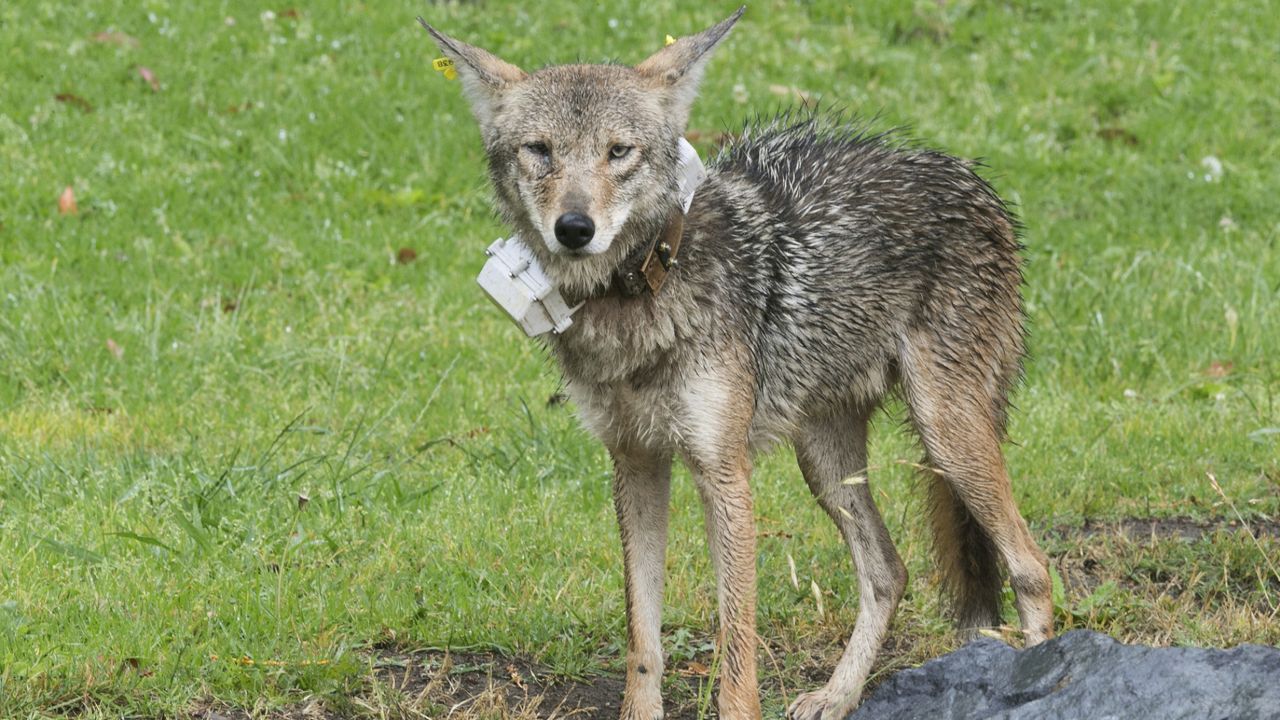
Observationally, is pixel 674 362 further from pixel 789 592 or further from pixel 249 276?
pixel 249 276

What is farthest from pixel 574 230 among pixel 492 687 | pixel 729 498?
pixel 492 687

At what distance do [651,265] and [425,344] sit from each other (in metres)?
3.56

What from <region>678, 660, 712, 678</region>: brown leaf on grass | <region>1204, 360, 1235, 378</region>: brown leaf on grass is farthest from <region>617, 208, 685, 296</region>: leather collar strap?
<region>1204, 360, 1235, 378</region>: brown leaf on grass

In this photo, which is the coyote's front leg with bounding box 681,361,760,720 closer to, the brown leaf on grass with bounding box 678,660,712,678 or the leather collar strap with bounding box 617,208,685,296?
the leather collar strap with bounding box 617,208,685,296

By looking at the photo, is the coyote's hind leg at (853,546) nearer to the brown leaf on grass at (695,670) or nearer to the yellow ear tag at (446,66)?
the brown leaf on grass at (695,670)

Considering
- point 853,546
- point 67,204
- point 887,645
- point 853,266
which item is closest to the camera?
point 853,266

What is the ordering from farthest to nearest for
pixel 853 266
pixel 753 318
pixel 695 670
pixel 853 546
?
pixel 853 546 → pixel 695 670 → pixel 853 266 → pixel 753 318

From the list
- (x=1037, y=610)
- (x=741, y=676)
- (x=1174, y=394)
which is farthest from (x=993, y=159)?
(x=741, y=676)

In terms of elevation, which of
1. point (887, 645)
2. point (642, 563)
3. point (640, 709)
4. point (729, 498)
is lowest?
point (887, 645)

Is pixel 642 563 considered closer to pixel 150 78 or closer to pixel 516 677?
pixel 516 677

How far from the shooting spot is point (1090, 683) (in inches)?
144

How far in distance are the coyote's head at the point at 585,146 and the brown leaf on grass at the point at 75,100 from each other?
634cm

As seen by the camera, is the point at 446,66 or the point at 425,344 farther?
the point at 425,344

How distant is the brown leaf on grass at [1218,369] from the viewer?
25.0ft
